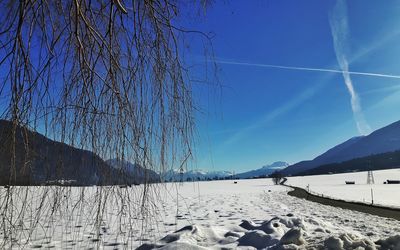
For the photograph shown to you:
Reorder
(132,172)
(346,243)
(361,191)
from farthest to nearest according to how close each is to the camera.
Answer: (361,191)
(346,243)
(132,172)

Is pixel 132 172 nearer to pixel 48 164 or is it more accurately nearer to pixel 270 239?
pixel 48 164

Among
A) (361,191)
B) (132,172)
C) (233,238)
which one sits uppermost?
(361,191)

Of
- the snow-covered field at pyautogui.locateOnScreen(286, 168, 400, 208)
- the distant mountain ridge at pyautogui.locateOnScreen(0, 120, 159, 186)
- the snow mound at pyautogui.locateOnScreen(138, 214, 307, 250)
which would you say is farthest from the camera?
the snow-covered field at pyautogui.locateOnScreen(286, 168, 400, 208)

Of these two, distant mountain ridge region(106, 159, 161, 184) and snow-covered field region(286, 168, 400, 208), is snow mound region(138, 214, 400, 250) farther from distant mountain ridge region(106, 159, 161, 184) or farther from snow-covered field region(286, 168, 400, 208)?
snow-covered field region(286, 168, 400, 208)

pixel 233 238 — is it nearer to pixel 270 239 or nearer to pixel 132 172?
pixel 270 239

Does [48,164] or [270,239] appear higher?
[48,164]

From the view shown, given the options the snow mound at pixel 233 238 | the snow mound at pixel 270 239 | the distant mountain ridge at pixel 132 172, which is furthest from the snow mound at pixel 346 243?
the distant mountain ridge at pixel 132 172

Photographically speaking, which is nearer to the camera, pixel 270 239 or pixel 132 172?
pixel 132 172

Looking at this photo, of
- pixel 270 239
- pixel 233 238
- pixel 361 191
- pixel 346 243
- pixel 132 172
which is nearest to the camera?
pixel 132 172

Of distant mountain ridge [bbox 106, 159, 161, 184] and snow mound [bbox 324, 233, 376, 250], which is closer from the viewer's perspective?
distant mountain ridge [bbox 106, 159, 161, 184]

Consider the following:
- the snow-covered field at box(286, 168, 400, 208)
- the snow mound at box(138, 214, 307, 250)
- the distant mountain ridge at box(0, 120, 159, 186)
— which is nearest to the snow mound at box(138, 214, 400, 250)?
the snow mound at box(138, 214, 307, 250)

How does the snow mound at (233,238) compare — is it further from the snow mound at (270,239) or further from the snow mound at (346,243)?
the snow mound at (346,243)

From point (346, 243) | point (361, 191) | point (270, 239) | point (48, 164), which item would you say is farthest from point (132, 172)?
point (361, 191)

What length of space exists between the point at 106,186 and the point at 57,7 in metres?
1.23
